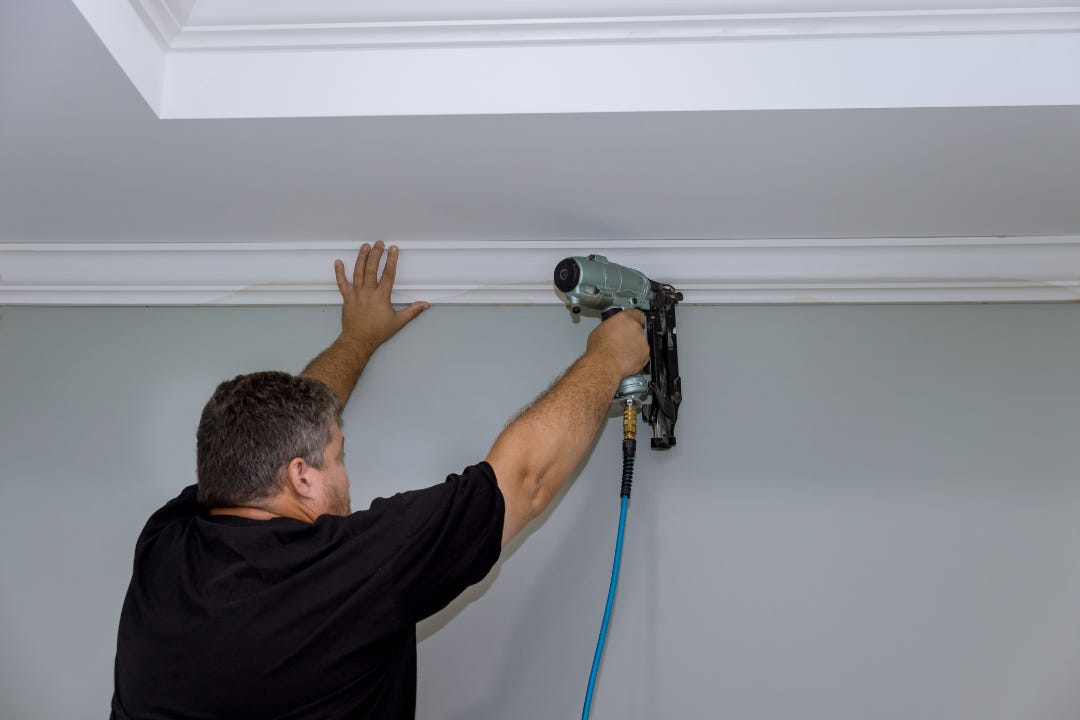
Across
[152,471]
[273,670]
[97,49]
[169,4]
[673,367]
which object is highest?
[169,4]

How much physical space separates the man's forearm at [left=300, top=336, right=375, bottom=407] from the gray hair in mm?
324

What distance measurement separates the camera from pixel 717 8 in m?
1.15

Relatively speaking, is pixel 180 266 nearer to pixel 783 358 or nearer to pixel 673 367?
pixel 673 367

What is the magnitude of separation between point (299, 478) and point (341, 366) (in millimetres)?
417

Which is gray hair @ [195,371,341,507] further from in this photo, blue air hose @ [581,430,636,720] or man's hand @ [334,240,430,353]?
blue air hose @ [581,430,636,720]

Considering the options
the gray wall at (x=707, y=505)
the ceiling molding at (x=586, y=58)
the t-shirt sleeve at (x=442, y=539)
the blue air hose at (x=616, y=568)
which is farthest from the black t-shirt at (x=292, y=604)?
the ceiling molding at (x=586, y=58)

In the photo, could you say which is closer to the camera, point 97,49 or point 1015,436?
point 97,49

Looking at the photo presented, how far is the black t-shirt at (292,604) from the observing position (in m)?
1.07

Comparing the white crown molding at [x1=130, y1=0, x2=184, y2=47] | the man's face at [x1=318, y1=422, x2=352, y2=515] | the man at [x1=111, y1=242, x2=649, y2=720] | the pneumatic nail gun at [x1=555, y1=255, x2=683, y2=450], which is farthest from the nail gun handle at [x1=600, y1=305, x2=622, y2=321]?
the white crown molding at [x1=130, y1=0, x2=184, y2=47]

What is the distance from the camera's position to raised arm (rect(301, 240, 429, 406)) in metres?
1.61

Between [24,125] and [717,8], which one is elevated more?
[717,8]

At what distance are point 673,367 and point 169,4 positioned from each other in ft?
3.11

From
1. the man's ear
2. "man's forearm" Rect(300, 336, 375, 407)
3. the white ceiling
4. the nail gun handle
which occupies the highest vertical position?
the white ceiling

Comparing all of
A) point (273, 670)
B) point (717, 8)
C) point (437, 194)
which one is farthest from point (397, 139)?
point (273, 670)
